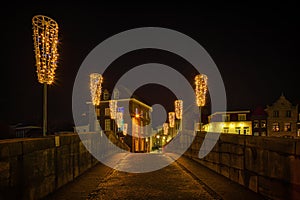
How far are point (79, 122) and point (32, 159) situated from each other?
50.5 meters

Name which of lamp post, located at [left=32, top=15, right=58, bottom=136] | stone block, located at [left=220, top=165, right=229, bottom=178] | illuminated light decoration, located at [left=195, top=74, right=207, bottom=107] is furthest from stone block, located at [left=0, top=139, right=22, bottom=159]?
illuminated light decoration, located at [left=195, top=74, right=207, bottom=107]

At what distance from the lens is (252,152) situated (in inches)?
303

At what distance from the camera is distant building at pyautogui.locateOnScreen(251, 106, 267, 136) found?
51934 millimetres

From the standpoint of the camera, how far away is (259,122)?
52.2 metres

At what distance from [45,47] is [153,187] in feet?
17.1

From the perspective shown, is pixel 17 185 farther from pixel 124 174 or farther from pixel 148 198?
pixel 124 174

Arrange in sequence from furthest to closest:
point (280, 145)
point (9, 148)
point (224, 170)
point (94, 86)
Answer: point (94, 86) < point (224, 170) < point (280, 145) < point (9, 148)

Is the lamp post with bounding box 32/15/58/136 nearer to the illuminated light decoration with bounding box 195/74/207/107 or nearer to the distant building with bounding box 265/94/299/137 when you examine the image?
the illuminated light decoration with bounding box 195/74/207/107

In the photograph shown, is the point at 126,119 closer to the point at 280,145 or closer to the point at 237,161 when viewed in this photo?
the point at 237,161

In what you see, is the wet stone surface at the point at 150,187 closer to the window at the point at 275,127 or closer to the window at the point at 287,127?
the window at the point at 275,127

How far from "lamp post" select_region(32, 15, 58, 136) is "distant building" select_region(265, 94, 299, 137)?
160 ft

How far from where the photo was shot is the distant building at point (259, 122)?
5193cm

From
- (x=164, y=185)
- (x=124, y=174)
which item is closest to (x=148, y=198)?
(x=164, y=185)

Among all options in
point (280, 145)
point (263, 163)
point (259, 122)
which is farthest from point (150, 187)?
point (259, 122)
